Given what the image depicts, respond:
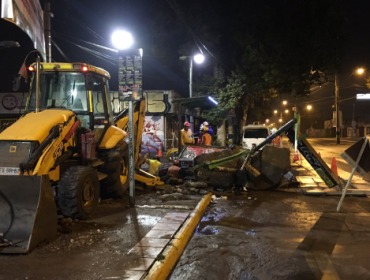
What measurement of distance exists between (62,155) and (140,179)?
341 centimetres

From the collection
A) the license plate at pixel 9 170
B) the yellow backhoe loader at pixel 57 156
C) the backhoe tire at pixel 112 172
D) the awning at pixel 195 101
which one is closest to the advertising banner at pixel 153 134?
the awning at pixel 195 101

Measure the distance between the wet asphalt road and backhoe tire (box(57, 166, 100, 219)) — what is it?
214 centimetres

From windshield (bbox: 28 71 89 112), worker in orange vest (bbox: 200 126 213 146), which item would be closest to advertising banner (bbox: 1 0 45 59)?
windshield (bbox: 28 71 89 112)

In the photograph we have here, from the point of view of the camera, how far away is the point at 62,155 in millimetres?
6004

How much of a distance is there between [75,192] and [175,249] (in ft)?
7.01

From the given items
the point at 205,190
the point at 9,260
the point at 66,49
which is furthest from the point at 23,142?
the point at 66,49

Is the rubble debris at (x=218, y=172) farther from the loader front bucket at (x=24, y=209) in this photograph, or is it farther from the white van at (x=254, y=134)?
the white van at (x=254, y=134)

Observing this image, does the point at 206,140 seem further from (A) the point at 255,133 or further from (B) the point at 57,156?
(B) the point at 57,156

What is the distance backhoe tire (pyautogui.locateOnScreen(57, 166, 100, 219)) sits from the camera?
5.77 metres

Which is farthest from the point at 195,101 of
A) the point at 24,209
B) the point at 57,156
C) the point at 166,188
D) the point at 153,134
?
the point at 24,209

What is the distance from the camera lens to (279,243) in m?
5.41

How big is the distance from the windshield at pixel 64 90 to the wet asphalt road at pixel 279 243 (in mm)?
3679

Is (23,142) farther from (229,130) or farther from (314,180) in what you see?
(229,130)

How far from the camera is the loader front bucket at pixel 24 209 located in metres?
4.71
